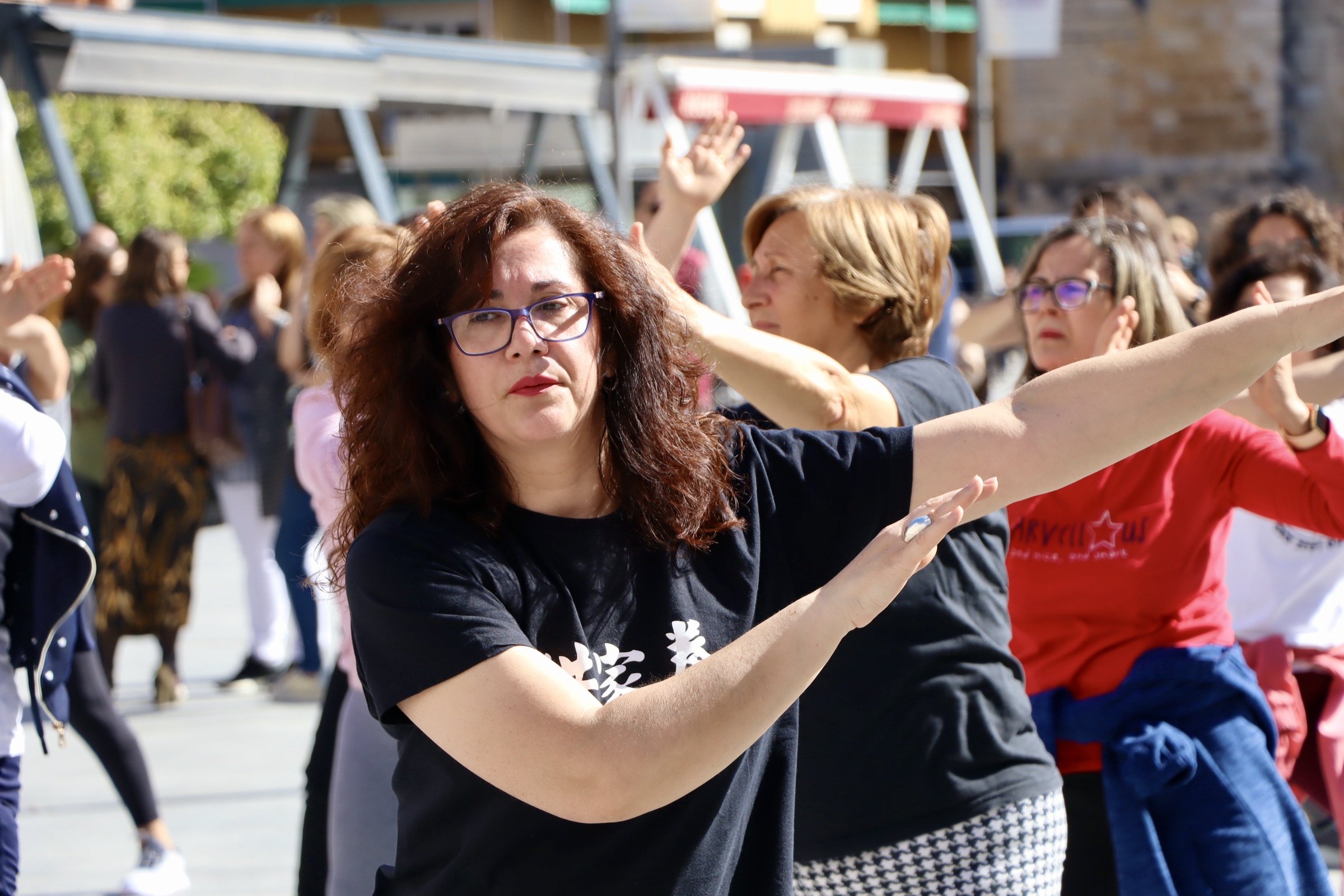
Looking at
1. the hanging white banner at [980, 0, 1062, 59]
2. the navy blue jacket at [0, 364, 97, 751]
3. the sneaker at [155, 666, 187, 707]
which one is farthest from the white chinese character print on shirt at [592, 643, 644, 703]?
the hanging white banner at [980, 0, 1062, 59]

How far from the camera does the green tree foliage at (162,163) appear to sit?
19.5 m

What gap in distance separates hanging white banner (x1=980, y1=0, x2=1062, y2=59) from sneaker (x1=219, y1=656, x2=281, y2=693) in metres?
12.8

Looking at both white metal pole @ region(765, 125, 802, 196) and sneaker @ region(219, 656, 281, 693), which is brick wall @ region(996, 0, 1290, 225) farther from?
sneaker @ region(219, 656, 281, 693)

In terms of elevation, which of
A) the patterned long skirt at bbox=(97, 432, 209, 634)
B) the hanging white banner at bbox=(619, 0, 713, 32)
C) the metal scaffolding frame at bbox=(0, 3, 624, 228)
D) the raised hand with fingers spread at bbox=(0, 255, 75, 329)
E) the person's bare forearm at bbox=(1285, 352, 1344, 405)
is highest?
the hanging white banner at bbox=(619, 0, 713, 32)

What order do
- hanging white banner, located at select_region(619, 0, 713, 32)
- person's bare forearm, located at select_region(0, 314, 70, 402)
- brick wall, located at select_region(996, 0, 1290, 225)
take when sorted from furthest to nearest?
brick wall, located at select_region(996, 0, 1290, 225), hanging white banner, located at select_region(619, 0, 713, 32), person's bare forearm, located at select_region(0, 314, 70, 402)

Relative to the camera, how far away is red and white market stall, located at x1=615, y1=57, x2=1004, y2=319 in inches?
587

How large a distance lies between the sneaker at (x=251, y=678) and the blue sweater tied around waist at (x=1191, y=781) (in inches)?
182

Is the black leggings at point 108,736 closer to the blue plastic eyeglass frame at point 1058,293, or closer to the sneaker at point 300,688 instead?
the sneaker at point 300,688

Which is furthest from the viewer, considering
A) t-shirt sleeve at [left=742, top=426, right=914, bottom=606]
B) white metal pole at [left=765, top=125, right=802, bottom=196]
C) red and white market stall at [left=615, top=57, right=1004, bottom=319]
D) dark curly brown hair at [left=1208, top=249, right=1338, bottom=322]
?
white metal pole at [left=765, top=125, right=802, bottom=196]

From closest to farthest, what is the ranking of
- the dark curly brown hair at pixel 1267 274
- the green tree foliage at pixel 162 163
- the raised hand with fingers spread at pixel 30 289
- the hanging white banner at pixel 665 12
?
the raised hand with fingers spread at pixel 30 289 < the dark curly brown hair at pixel 1267 274 < the hanging white banner at pixel 665 12 < the green tree foliage at pixel 162 163

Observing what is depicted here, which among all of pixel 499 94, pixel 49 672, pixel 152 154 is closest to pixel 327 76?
pixel 499 94

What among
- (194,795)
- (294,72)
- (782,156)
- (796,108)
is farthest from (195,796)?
(782,156)

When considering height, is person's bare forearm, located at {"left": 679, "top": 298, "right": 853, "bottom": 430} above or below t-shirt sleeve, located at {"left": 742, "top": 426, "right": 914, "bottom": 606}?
above

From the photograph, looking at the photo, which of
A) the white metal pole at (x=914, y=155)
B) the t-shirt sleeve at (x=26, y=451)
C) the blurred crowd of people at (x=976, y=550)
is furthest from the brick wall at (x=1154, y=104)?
the t-shirt sleeve at (x=26, y=451)
